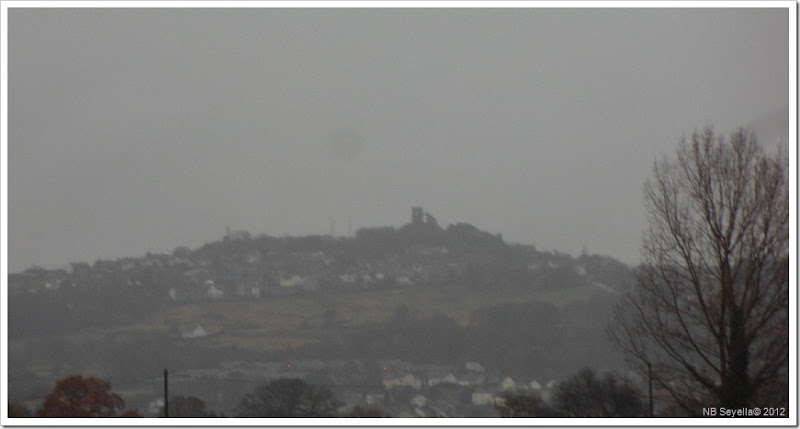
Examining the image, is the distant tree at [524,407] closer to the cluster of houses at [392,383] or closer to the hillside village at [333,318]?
the cluster of houses at [392,383]

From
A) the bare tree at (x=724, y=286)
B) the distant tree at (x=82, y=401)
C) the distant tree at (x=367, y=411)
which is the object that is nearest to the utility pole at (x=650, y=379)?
the bare tree at (x=724, y=286)

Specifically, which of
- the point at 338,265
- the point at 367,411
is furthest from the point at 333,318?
the point at 367,411

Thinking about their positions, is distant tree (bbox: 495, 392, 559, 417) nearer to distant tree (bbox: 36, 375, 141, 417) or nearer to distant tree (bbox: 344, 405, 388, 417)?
distant tree (bbox: 344, 405, 388, 417)

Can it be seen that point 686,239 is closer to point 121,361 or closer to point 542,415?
point 542,415

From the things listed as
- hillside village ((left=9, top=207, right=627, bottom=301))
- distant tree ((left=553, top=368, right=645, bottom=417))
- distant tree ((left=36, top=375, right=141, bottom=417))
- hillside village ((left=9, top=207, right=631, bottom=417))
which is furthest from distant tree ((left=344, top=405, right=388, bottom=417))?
hillside village ((left=9, top=207, right=627, bottom=301))

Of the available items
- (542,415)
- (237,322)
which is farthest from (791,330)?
(237,322)

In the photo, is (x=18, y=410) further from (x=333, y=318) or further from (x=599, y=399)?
(x=333, y=318)

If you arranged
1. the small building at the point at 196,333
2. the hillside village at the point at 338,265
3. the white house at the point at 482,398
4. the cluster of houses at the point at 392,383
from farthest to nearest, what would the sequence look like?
the hillside village at the point at 338,265
the small building at the point at 196,333
the white house at the point at 482,398
the cluster of houses at the point at 392,383
